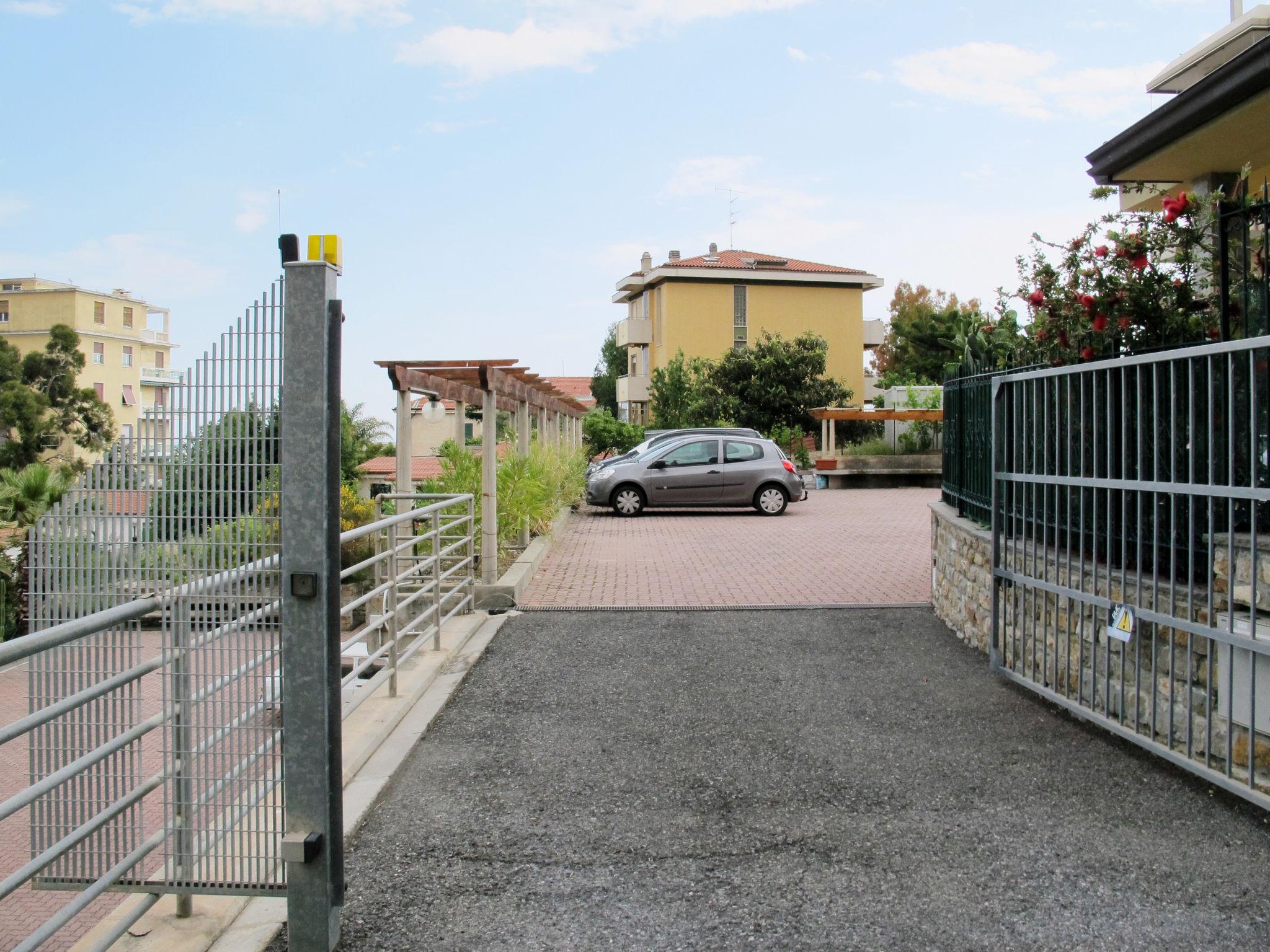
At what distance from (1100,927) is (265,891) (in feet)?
8.50

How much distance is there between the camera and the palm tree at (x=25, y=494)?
26969 mm

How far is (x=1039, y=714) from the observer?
6.00 m

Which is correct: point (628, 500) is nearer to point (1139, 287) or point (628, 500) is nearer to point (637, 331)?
point (1139, 287)

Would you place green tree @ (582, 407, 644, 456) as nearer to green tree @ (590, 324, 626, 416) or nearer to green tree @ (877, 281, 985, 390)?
green tree @ (877, 281, 985, 390)

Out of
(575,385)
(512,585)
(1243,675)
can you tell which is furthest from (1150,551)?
(575,385)

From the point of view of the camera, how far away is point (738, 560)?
13055 millimetres

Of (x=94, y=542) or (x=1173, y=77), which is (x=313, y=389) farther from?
(x=1173, y=77)

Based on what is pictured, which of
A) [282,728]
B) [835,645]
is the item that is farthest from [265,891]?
[835,645]

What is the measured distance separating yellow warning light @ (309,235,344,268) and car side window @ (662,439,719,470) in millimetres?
16733

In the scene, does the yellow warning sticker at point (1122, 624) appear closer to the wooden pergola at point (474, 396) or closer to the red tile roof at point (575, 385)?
the wooden pergola at point (474, 396)

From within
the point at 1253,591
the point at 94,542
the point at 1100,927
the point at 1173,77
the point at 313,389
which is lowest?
the point at 1100,927

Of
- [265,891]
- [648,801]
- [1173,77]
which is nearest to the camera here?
[265,891]

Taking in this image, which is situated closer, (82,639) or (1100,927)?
(82,639)

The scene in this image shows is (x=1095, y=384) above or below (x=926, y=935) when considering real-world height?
above
